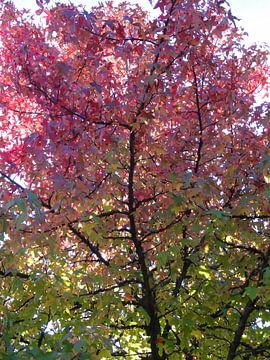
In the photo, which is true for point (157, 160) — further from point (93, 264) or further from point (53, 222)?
point (93, 264)

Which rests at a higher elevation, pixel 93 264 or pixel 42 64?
pixel 42 64

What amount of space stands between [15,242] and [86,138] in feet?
4.14

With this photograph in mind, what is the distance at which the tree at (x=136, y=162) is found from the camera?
4.36 m

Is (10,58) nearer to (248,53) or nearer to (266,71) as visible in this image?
(248,53)

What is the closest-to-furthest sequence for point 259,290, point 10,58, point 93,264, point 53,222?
point 259,290 → point 53,222 → point 10,58 → point 93,264

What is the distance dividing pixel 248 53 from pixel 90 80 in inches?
85.7

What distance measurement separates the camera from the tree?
4.36 m

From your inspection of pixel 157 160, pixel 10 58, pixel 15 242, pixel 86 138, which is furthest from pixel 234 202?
pixel 10 58

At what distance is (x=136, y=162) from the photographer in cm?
484

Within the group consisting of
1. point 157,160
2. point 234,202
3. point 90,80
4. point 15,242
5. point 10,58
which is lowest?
point 15,242

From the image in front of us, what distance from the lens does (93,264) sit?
651 cm

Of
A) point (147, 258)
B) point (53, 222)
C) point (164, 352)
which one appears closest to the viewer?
point (53, 222)

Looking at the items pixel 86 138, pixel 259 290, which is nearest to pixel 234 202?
pixel 259 290

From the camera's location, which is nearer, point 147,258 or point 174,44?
point 174,44
